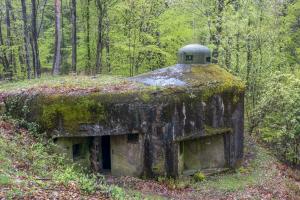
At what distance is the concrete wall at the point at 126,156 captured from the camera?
15.0 meters

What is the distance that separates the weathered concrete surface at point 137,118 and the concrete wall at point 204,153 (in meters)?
0.78

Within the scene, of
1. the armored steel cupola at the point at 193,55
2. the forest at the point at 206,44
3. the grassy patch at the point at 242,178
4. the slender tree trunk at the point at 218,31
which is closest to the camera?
the grassy patch at the point at 242,178

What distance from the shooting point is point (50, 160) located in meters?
12.7

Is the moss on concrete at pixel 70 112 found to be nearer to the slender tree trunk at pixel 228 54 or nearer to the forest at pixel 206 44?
the forest at pixel 206 44

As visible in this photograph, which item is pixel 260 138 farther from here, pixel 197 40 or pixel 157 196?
pixel 157 196

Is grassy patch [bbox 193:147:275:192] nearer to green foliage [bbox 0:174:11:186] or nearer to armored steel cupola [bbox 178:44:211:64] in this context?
armored steel cupola [bbox 178:44:211:64]

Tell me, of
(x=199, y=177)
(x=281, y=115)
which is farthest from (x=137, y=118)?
(x=281, y=115)

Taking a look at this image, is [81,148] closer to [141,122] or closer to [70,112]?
[70,112]

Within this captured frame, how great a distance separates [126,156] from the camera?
15.1 m

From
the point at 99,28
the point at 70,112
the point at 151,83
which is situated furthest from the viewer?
the point at 99,28

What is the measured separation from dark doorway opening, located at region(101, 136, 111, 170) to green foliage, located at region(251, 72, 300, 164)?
26.3 feet

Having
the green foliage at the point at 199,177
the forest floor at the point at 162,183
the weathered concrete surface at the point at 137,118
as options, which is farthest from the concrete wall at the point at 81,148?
the green foliage at the point at 199,177

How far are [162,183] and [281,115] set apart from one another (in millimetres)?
7799

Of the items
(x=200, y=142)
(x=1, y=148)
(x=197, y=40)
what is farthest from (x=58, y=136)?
(x=197, y=40)
